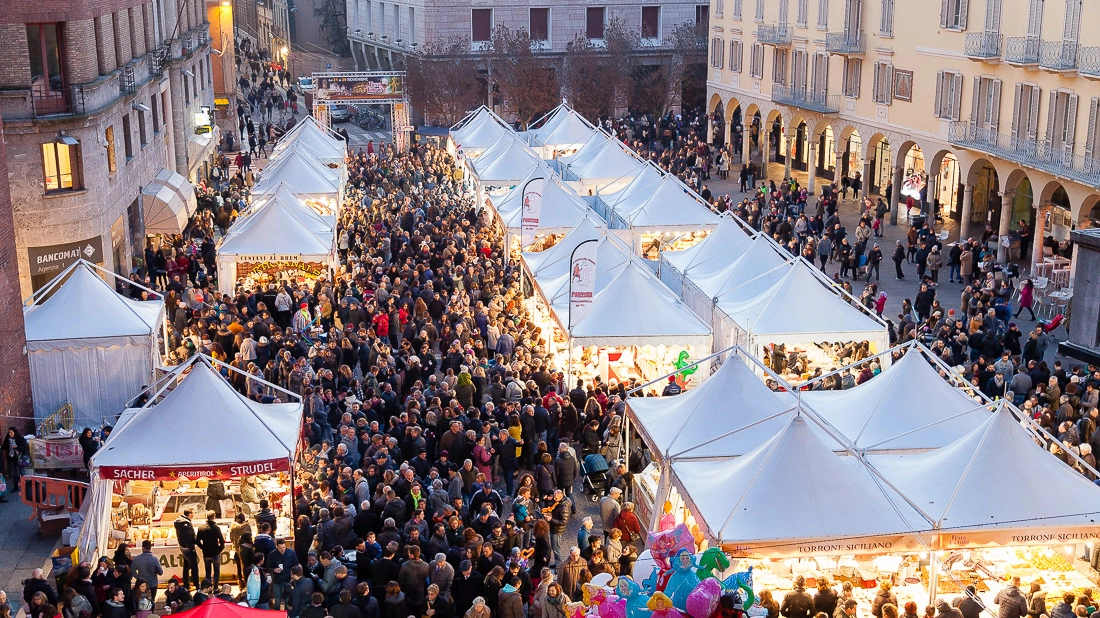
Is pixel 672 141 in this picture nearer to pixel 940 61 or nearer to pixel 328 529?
pixel 940 61

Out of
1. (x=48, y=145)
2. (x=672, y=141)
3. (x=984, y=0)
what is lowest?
(x=672, y=141)

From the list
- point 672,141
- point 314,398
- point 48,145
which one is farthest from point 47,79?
point 672,141

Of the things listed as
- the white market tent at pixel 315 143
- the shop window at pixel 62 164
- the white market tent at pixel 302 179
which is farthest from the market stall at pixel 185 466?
the white market tent at pixel 315 143

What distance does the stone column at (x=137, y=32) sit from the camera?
108 feet

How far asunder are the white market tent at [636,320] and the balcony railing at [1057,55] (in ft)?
46.3

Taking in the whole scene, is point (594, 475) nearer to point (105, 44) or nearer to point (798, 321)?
point (798, 321)

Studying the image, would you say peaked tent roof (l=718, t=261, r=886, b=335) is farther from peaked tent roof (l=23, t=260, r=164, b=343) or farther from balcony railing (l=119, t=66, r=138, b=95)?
balcony railing (l=119, t=66, r=138, b=95)

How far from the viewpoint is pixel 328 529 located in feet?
44.9

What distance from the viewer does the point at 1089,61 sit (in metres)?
28.0

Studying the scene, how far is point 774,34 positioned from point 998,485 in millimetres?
34569

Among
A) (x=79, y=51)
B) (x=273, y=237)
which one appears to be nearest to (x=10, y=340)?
(x=273, y=237)

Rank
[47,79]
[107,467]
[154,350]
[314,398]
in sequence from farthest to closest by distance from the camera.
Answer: [47,79] → [154,350] → [314,398] → [107,467]

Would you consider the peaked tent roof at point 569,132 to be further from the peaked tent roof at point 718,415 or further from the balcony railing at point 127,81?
the peaked tent roof at point 718,415

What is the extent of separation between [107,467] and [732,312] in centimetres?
1025
